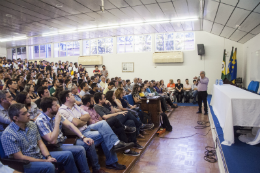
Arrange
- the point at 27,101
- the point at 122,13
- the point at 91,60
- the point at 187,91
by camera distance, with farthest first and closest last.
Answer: the point at 91,60 → the point at 187,91 → the point at 122,13 → the point at 27,101

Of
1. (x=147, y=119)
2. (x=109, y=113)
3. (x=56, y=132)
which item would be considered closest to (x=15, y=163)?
(x=56, y=132)

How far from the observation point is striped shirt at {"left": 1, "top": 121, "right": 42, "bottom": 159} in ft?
6.04

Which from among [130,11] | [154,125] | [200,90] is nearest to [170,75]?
[200,90]

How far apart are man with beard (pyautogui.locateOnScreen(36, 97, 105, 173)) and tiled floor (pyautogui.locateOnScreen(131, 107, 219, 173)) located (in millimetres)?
880

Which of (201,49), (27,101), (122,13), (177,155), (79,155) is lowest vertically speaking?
(177,155)

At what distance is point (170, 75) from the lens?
10.5 m

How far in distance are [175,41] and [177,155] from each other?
8.08 m

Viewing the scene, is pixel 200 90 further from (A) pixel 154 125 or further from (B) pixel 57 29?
(B) pixel 57 29

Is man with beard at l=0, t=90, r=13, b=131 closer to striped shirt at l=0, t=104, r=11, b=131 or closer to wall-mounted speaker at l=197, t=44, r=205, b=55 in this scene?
striped shirt at l=0, t=104, r=11, b=131

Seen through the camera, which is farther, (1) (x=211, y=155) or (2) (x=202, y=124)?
(2) (x=202, y=124)

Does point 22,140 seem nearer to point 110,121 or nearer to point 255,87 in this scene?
point 110,121

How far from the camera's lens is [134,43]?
37.1 ft

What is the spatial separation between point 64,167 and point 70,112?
0.86 meters

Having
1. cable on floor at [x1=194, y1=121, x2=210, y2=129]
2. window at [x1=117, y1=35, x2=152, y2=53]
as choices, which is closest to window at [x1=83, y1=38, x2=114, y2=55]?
window at [x1=117, y1=35, x2=152, y2=53]
